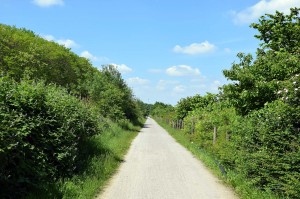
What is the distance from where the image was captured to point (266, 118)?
8.32 m

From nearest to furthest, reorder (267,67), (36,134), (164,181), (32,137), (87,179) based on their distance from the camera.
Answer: (32,137) → (36,134) → (87,179) → (164,181) → (267,67)

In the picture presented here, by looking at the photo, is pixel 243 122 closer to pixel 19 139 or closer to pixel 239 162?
pixel 239 162

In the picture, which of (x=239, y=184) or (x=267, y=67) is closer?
(x=239, y=184)

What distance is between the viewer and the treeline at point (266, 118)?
729 centimetres

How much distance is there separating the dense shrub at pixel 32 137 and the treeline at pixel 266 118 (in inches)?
200

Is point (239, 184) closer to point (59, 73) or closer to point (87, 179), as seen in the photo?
point (87, 179)

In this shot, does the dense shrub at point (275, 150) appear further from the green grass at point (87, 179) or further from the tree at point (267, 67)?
the green grass at point (87, 179)

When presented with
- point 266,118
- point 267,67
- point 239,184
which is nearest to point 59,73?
point 267,67

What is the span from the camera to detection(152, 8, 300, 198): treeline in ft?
23.9

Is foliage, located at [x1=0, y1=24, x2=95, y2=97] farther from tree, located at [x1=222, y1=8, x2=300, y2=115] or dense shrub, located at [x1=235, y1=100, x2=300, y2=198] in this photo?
dense shrub, located at [x1=235, y1=100, x2=300, y2=198]

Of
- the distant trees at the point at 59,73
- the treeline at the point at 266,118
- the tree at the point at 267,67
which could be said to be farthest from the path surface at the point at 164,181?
the distant trees at the point at 59,73

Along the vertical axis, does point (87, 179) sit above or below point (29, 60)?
below

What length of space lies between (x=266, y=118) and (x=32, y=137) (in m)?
5.88

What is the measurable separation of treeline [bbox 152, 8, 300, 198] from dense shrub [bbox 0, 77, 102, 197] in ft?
16.6
